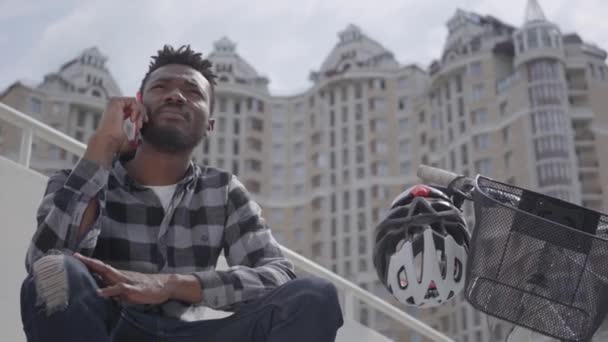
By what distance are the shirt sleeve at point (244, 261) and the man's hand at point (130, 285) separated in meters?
0.10

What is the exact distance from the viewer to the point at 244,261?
1708mm

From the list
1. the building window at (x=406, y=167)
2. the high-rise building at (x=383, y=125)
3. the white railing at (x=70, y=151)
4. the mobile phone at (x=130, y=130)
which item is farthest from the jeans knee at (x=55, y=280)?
the building window at (x=406, y=167)

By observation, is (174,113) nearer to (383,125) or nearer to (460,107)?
(460,107)

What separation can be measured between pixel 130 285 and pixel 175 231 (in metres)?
0.31

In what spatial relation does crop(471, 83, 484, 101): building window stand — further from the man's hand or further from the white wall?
the man's hand

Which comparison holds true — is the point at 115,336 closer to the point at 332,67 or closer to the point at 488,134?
the point at 488,134

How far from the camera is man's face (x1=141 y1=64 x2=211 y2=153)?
1.77 metres

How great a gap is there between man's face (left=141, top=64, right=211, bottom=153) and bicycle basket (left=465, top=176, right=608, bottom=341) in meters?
0.66

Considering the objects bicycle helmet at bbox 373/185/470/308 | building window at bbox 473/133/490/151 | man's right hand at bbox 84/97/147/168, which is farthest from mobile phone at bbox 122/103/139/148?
building window at bbox 473/133/490/151

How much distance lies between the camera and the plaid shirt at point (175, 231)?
1491mm

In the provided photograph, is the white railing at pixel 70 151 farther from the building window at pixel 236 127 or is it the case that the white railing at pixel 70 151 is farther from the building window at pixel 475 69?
the building window at pixel 236 127

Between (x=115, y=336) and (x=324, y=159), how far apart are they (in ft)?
132

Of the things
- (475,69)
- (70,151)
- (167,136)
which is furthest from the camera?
(475,69)

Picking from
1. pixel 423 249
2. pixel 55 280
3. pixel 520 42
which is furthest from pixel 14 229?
pixel 520 42
